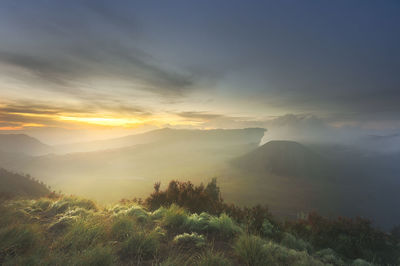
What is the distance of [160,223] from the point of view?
6531 mm

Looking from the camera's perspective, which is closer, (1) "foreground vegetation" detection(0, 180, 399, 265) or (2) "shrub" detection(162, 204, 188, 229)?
(1) "foreground vegetation" detection(0, 180, 399, 265)

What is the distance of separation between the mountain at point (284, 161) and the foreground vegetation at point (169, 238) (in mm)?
150392

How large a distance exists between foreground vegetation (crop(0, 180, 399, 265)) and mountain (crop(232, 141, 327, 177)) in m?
150

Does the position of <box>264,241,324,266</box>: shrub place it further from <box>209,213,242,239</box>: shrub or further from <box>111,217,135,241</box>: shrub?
<box>111,217,135,241</box>: shrub

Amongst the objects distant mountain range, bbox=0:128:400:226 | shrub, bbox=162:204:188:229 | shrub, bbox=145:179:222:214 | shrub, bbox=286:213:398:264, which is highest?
shrub, bbox=162:204:188:229

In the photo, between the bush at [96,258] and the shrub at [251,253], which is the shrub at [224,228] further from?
the bush at [96,258]

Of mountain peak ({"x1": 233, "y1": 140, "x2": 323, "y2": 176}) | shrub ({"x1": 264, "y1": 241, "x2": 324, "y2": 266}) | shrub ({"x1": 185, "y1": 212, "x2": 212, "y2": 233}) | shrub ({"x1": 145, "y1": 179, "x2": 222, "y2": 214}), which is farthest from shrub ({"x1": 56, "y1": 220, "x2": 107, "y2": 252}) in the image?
mountain peak ({"x1": 233, "y1": 140, "x2": 323, "y2": 176})

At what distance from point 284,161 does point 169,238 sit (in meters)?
180

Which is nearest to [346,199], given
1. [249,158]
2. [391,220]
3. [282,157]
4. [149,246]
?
[391,220]

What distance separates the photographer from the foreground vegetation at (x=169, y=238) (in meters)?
3.83

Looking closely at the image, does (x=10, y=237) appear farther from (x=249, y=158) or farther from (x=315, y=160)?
(x=315, y=160)

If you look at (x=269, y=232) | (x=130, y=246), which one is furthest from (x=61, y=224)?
(x=269, y=232)

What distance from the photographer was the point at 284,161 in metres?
166

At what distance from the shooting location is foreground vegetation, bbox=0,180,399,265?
383 cm
